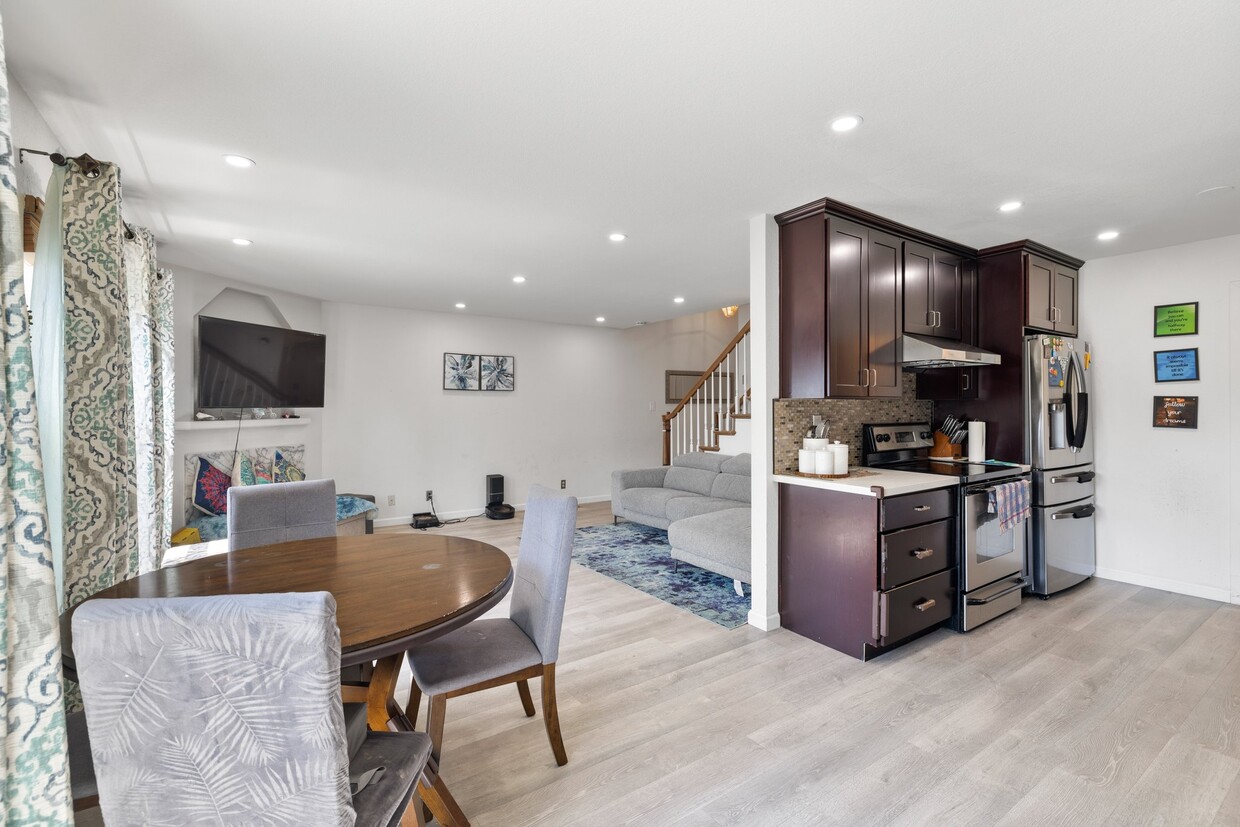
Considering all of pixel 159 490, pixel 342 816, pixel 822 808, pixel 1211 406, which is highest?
pixel 1211 406

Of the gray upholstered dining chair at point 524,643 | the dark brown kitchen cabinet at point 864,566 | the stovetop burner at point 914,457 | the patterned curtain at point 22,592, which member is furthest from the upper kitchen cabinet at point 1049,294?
the patterned curtain at point 22,592

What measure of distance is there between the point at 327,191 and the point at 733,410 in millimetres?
4318

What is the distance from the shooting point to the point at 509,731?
7.44 feet

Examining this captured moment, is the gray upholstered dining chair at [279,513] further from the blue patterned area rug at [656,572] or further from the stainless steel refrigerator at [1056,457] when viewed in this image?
the stainless steel refrigerator at [1056,457]

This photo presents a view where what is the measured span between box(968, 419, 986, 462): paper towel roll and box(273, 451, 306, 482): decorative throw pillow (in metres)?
5.58

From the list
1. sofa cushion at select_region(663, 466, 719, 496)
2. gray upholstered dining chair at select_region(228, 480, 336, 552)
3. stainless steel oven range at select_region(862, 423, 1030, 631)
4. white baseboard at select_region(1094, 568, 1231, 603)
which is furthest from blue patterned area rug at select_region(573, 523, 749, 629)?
white baseboard at select_region(1094, 568, 1231, 603)

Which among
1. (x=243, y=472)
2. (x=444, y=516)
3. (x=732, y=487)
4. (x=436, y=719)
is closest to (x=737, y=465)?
(x=732, y=487)

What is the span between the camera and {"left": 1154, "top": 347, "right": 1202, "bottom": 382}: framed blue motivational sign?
372 centimetres

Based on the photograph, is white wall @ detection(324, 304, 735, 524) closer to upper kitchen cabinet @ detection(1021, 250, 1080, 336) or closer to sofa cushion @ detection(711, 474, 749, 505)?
sofa cushion @ detection(711, 474, 749, 505)

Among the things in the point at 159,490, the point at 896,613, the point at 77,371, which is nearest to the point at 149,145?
the point at 77,371

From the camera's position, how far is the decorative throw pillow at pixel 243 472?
15.3 ft

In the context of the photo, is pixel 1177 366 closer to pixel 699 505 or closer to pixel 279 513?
pixel 699 505

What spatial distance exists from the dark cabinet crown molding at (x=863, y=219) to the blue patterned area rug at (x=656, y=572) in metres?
2.36

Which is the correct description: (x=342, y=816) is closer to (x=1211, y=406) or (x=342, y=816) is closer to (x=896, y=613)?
(x=896, y=613)
